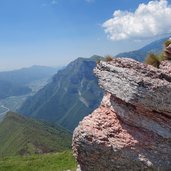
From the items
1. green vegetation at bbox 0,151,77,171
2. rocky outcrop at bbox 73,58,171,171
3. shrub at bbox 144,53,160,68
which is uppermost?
shrub at bbox 144,53,160,68

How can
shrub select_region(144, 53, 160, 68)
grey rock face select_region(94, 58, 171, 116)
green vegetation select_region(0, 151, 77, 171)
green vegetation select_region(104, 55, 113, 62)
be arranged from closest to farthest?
grey rock face select_region(94, 58, 171, 116) < shrub select_region(144, 53, 160, 68) < green vegetation select_region(104, 55, 113, 62) < green vegetation select_region(0, 151, 77, 171)

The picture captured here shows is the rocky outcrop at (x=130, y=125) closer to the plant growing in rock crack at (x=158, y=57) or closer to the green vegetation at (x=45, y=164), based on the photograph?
the plant growing in rock crack at (x=158, y=57)

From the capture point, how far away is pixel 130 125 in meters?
23.0

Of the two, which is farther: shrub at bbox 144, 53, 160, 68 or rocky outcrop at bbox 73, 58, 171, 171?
shrub at bbox 144, 53, 160, 68

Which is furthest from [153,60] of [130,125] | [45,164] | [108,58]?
[45,164]

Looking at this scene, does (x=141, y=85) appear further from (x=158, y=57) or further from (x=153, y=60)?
(x=158, y=57)

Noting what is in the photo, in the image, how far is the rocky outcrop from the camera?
21688 millimetres

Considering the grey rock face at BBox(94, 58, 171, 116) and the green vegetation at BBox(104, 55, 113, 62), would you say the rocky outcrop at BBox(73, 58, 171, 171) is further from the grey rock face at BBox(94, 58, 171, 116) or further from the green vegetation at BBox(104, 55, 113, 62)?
the green vegetation at BBox(104, 55, 113, 62)

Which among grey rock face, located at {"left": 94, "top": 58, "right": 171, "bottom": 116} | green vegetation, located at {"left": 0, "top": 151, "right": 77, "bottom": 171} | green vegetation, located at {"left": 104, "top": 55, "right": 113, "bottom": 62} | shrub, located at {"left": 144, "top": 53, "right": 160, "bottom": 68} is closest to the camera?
grey rock face, located at {"left": 94, "top": 58, "right": 171, "bottom": 116}

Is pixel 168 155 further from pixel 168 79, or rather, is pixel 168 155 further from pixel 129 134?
pixel 168 79

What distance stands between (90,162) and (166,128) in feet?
17.3

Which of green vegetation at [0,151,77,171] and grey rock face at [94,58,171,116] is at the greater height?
grey rock face at [94,58,171,116]

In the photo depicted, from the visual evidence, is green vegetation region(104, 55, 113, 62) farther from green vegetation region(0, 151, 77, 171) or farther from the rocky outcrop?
green vegetation region(0, 151, 77, 171)

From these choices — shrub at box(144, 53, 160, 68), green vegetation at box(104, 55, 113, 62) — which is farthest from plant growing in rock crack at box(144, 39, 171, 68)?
green vegetation at box(104, 55, 113, 62)
